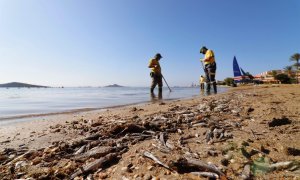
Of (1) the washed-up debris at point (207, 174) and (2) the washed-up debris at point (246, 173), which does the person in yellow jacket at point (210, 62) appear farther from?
(1) the washed-up debris at point (207, 174)

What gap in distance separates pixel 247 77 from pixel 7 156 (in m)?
43.2

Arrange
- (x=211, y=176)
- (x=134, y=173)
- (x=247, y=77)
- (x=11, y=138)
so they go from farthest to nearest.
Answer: (x=247, y=77) → (x=11, y=138) → (x=134, y=173) → (x=211, y=176)

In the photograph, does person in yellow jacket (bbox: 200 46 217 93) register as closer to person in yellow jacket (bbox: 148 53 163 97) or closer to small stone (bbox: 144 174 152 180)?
person in yellow jacket (bbox: 148 53 163 97)

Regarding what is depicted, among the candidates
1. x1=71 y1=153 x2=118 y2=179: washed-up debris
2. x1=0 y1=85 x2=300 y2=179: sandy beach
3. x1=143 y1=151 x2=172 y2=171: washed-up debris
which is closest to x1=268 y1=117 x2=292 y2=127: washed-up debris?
x1=0 y1=85 x2=300 y2=179: sandy beach

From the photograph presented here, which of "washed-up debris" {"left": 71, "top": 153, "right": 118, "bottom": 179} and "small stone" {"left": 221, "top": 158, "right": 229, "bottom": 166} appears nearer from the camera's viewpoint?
"small stone" {"left": 221, "top": 158, "right": 229, "bottom": 166}

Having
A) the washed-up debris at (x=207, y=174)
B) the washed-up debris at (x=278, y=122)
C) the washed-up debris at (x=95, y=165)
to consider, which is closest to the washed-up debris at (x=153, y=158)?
the washed-up debris at (x=207, y=174)

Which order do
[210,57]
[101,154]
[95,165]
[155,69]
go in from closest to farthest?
[95,165] → [101,154] → [210,57] → [155,69]

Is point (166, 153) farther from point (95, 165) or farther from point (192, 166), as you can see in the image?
point (95, 165)

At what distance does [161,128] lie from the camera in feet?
13.1

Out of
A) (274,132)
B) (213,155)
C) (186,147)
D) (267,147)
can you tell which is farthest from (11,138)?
(274,132)

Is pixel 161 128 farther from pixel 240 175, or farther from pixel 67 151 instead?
pixel 240 175

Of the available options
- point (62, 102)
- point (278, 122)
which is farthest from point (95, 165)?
point (62, 102)

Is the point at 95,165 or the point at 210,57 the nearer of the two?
the point at 95,165

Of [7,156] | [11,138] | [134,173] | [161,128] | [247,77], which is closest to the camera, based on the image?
[134,173]
